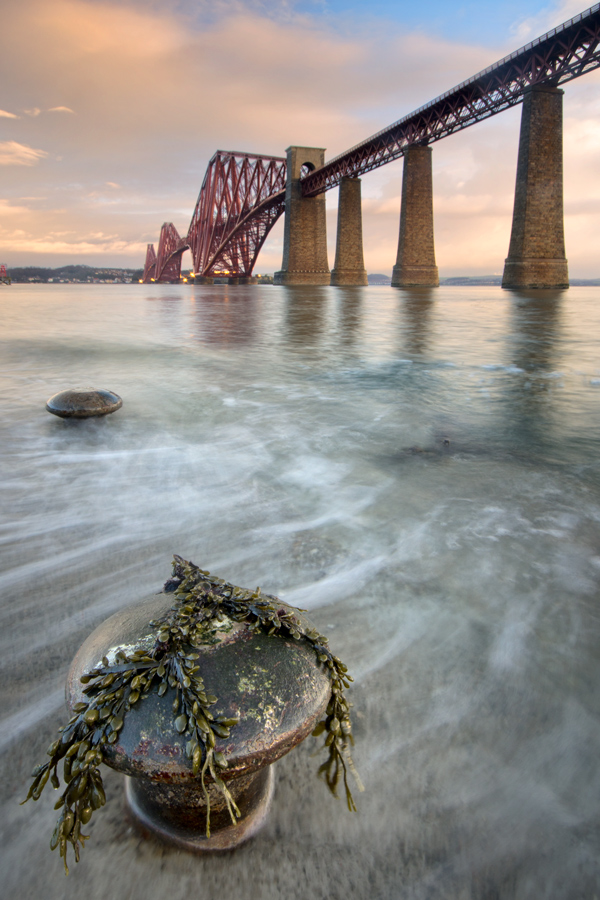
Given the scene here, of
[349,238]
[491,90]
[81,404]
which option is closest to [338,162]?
[349,238]

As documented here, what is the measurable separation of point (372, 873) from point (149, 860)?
1.44 feet

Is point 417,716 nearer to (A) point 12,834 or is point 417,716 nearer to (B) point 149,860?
(B) point 149,860

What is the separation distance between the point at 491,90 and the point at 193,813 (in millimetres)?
31300

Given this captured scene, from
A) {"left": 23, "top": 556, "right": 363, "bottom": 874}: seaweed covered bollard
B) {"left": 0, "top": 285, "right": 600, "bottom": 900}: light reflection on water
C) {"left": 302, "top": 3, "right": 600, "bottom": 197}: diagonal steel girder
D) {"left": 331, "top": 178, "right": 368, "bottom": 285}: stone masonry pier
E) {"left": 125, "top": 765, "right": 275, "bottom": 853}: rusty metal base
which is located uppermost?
{"left": 302, "top": 3, "right": 600, "bottom": 197}: diagonal steel girder

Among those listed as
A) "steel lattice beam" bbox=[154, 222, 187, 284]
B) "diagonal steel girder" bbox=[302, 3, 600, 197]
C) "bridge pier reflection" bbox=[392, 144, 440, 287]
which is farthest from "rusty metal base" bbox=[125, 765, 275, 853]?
"steel lattice beam" bbox=[154, 222, 187, 284]

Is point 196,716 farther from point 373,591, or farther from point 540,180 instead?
point 540,180

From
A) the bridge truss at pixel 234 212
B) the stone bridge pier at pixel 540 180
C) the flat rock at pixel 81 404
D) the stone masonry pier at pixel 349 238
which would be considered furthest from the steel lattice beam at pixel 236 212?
the flat rock at pixel 81 404

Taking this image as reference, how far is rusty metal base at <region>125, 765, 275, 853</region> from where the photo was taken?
890 millimetres

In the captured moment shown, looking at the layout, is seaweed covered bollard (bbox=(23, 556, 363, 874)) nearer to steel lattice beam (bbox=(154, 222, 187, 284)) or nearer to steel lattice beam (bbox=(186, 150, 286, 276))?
steel lattice beam (bbox=(186, 150, 286, 276))

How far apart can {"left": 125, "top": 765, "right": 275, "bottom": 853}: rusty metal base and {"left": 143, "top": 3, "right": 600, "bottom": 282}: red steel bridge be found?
2627cm

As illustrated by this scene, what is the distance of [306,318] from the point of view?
43.8 ft

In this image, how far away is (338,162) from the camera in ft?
117

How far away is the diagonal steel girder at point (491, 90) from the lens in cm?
1930

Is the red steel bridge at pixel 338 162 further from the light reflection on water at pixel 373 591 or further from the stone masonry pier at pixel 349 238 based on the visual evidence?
the light reflection on water at pixel 373 591
